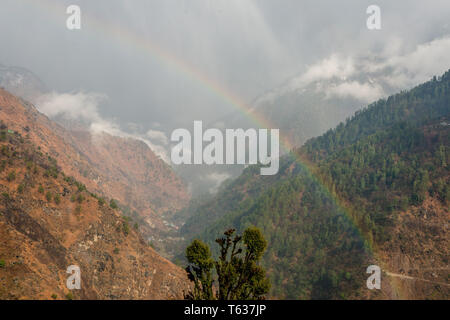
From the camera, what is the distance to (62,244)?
264 ft

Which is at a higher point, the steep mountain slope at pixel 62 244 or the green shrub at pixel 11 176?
the green shrub at pixel 11 176

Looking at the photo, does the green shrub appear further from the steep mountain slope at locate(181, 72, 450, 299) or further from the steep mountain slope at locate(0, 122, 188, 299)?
the steep mountain slope at locate(181, 72, 450, 299)

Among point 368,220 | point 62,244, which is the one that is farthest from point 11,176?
point 368,220

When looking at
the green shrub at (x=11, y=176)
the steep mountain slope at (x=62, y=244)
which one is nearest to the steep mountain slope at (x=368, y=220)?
the steep mountain slope at (x=62, y=244)

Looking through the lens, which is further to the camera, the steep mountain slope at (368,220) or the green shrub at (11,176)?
the steep mountain slope at (368,220)

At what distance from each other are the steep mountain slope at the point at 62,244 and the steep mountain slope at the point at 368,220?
199 ft

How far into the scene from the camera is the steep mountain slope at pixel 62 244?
5788 centimetres

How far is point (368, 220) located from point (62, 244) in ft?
379

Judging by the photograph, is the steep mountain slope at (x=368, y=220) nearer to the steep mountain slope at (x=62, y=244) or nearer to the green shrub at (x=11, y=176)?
the steep mountain slope at (x=62, y=244)

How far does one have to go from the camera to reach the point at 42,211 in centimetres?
8350

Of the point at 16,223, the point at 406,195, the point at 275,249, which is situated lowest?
the point at 275,249
